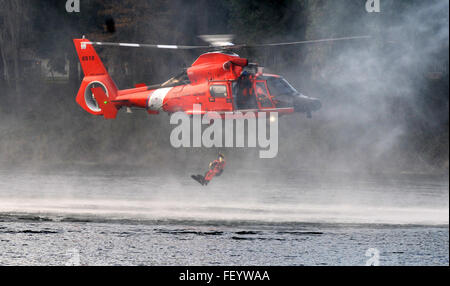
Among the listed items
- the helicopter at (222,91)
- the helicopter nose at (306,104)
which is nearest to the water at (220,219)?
the helicopter at (222,91)

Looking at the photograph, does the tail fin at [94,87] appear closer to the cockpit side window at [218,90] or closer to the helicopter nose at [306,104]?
the cockpit side window at [218,90]

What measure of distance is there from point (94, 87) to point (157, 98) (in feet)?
8.43

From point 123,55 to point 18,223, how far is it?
1254 centimetres

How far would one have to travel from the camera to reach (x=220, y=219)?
4275 centimetres

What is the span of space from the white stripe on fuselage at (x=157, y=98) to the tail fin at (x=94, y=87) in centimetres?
146

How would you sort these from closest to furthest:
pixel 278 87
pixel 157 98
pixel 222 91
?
pixel 222 91
pixel 278 87
pixel 157 98

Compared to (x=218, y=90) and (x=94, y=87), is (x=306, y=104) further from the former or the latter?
(x=94, y=87)

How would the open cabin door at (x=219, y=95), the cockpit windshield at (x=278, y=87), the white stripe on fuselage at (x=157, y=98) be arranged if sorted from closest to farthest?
the open cabin door at (x=219, y=95) < the cockpit windshield at (x=278, y=87) < the white stripe on fuselage at (x=157, y=98)

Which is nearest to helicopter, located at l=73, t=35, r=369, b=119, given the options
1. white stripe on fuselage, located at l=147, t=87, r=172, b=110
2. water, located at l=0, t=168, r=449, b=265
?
white stripe on fuselage, located at l=147, t=87, r=172, b=110

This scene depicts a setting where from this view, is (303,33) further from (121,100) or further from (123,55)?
(121,100)

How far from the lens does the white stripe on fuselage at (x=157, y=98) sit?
29.8 metres

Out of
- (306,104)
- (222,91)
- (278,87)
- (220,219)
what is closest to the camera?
(222,91)

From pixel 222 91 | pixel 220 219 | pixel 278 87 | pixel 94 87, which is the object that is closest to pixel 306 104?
pixel 278 87

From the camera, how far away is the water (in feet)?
116
